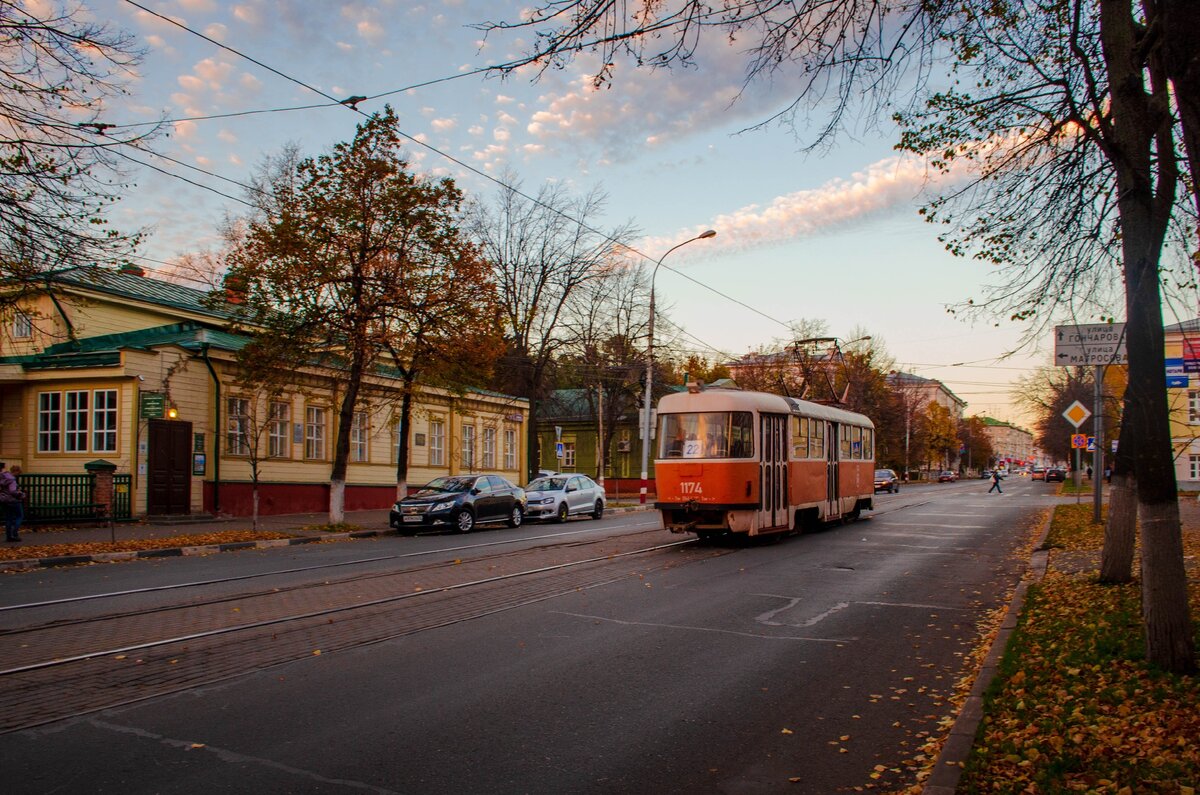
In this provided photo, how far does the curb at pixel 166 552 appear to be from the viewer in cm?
1498

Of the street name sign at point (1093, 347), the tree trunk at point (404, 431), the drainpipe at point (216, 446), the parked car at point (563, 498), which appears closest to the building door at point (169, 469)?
the drainpipe at point (216, 446)

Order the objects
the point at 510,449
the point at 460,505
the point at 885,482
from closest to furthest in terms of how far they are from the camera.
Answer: the point at 460,505 < the point at 510,449 < the point at 885,482

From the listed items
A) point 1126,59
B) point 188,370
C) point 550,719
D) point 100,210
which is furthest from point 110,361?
point 1126,59

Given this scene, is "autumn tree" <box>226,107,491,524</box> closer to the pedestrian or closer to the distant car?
the pedestrian

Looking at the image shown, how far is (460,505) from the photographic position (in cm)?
2317

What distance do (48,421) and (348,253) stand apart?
→ 10.7m

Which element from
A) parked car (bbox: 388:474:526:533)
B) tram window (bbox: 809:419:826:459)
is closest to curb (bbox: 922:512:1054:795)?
tram window (bbox: 809:419:826:459)

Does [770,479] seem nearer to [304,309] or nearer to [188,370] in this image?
[304,309]

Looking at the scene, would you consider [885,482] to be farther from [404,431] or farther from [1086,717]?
[1086,717]

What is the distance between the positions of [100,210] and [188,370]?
1302 cm

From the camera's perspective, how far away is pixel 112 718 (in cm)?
580

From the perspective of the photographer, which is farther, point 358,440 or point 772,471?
point 358,440

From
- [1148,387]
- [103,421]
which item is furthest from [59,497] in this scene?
[1148,387]

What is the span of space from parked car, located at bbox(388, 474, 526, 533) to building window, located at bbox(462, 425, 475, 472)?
13991mm
